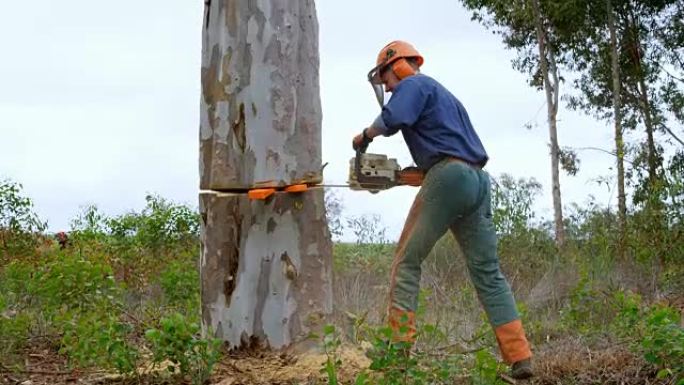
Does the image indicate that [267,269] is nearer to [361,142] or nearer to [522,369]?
[361,142]

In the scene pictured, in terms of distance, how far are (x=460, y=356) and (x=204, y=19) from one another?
8.85 ft

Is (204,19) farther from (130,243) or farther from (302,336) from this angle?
(130,243)

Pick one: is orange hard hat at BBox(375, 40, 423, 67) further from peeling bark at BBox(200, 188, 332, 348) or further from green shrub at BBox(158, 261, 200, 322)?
green shrub at BBox(158, 261, 200, 322)

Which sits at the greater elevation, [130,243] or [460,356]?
[130,243]

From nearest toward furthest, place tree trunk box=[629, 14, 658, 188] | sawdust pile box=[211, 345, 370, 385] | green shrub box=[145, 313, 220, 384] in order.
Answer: green shrub box=[145, 313, 220, 384]
sawdust pile box=[211, 345, 370, 385]
tree trunk box=[629, 14, 658, 188]

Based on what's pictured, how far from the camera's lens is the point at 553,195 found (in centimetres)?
2097

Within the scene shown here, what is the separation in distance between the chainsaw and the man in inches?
3.2

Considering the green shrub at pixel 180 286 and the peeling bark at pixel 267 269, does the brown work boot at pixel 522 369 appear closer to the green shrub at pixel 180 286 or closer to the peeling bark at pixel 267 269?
the peeling bark at pixel 267 269

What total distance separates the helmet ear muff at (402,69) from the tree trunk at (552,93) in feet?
44.4

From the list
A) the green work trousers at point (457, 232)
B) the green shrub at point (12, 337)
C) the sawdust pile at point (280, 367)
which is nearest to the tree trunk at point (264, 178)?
the sawdust pile at point (280, 367)

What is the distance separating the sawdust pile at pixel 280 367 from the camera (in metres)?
5.94

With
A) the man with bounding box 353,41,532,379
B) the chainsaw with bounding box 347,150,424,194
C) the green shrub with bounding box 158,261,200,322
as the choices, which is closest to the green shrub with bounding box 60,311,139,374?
the man with bounding box 353,41,532,379

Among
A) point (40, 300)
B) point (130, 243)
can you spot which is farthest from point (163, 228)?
point (40, 300)

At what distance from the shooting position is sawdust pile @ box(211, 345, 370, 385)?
5.94 metres
